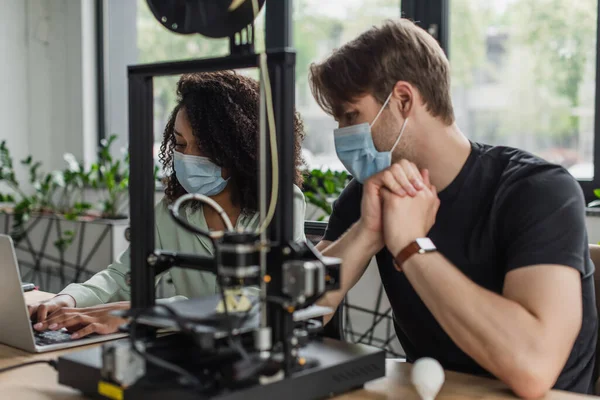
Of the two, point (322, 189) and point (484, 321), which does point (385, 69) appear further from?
point (322, 189)

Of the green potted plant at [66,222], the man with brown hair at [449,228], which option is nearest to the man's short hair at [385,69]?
the man with brown hair at [449,228]

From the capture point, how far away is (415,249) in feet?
4.30

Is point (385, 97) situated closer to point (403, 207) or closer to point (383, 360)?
point (403, 207)

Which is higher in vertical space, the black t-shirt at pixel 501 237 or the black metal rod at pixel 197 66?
the black metal rod at pixel 197 66

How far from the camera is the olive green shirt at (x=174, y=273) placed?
1.74 m

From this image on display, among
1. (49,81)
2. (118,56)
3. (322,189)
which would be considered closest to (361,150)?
(322,189)

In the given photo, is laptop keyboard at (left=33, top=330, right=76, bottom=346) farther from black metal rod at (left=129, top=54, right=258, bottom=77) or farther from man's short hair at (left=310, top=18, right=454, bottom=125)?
man's short hair at (left=310, top=18, right=454, bottom=125)

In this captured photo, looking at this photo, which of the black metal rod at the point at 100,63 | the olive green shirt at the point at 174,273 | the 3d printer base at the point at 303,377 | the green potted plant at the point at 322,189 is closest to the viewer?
the 3d printer base at the point at 303,377

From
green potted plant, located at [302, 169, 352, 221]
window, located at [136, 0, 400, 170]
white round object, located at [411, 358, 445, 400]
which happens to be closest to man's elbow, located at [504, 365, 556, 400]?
white round object, located at [411, 358, 445, 400]

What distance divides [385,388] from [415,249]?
0.25 m

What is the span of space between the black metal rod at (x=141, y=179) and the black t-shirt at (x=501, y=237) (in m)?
0.57

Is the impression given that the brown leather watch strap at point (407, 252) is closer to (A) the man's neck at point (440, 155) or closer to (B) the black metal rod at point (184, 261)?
(A) the man's neck at point (440, 155)

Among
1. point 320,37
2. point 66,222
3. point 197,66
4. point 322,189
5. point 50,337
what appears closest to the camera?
point 197,66

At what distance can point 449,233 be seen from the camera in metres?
1.49
